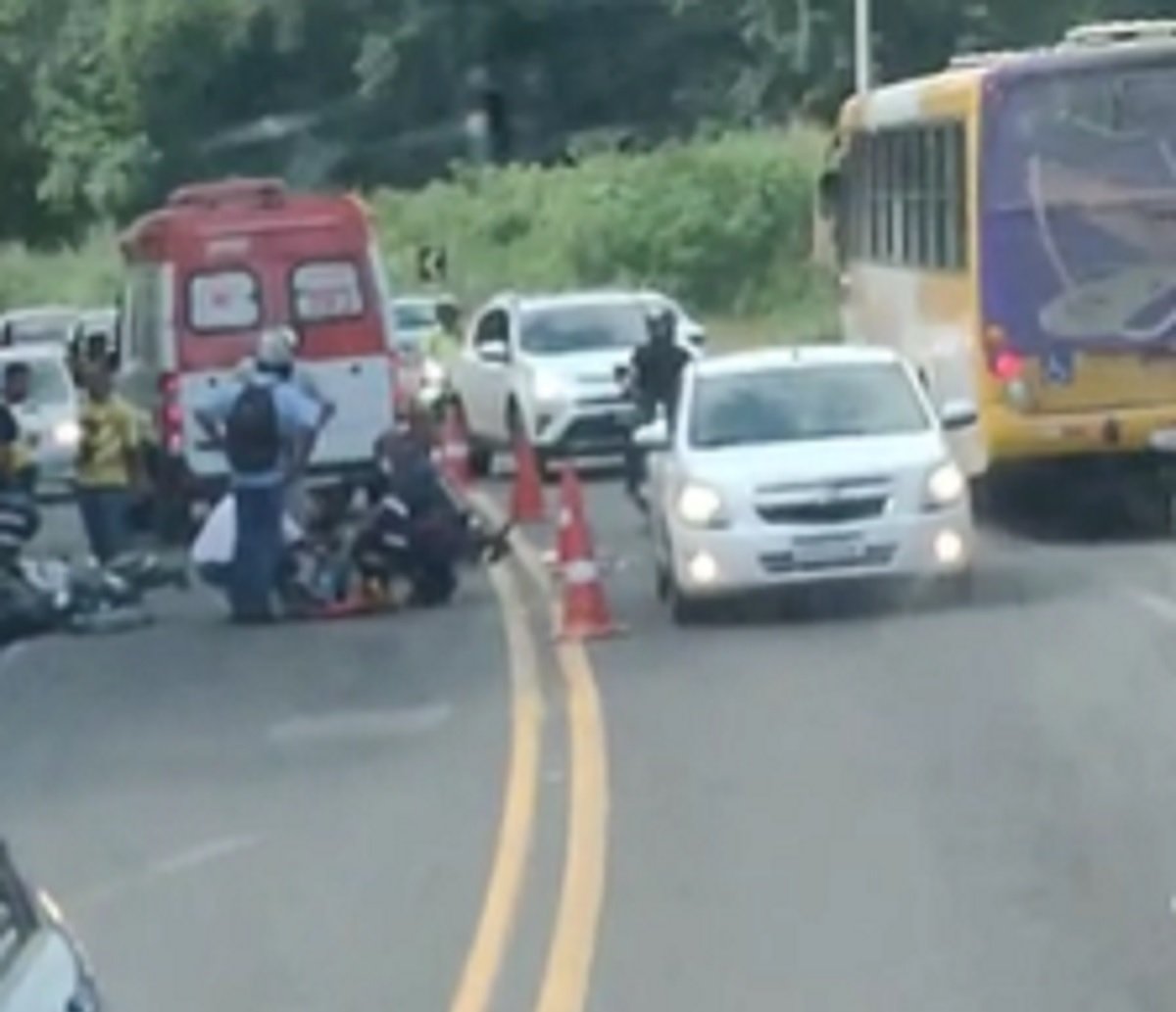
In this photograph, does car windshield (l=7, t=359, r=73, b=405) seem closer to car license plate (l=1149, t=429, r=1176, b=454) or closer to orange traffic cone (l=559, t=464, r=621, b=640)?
car license plate (l=1149, t=429, r=1176, b=454)

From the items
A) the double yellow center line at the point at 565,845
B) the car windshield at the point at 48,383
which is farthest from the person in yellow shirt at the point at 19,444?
the double yellow center line at the point at 565,845

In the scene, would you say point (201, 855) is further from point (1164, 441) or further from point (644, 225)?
point (644, 225)

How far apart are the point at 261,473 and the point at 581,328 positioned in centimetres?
1559

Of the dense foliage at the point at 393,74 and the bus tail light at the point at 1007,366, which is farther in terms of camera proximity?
the dense foliage at the point at 393,74

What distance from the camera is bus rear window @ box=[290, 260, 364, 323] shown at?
35438 millimetres

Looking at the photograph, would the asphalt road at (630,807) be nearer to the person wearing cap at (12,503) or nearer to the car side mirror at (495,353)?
the person wearing cap at (12,503)

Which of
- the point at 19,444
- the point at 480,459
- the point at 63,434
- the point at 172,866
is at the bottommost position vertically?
the point at 480,459

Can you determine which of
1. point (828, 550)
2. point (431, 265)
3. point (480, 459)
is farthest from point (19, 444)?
point (431, 265)

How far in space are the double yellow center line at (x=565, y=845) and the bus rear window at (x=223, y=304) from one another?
10.1m

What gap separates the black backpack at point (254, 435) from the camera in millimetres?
28141

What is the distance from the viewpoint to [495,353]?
43.6 metres

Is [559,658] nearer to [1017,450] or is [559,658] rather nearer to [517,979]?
[1017,450]

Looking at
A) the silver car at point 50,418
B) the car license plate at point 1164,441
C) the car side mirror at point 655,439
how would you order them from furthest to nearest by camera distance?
the silver car at point 50,418 → the car license plate at point 1164,441 → the car side mirror at point 655,439

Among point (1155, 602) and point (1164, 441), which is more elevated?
point (1155, 602)
